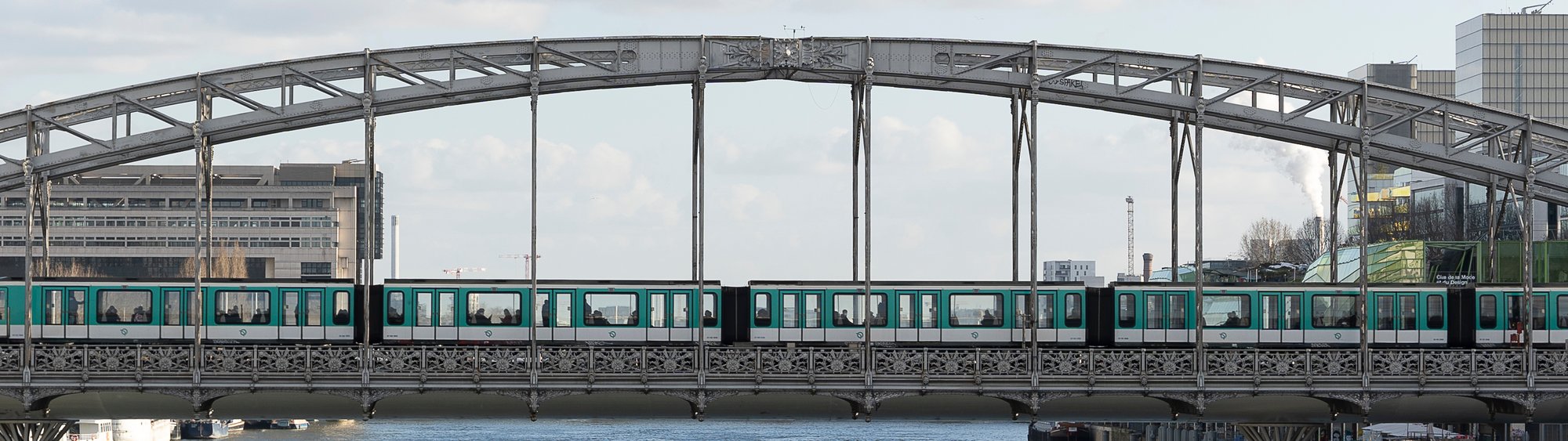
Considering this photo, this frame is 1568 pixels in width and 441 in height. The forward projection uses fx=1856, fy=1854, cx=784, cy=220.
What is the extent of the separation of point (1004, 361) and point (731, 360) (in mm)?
5769

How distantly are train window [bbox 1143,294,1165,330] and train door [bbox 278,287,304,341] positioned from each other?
20335mm

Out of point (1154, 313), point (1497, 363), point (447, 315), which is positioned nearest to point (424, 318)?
point (447, 315)

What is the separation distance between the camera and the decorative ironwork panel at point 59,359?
38.4 metres

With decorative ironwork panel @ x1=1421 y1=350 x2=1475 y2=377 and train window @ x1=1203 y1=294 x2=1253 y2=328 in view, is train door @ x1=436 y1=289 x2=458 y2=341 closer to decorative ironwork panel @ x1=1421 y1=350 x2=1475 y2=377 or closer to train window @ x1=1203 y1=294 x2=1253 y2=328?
train window @ x1=1203 y1=294 x2=1253 y2=328

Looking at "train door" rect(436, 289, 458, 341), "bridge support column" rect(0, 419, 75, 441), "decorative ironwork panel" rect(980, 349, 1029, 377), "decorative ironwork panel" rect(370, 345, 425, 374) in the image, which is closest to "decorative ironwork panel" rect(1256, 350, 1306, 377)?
"decorative ironwork panel" rect(980, 349, 1029, 377)

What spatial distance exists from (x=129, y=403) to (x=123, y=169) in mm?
153287

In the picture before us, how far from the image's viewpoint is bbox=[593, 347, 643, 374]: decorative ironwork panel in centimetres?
3888

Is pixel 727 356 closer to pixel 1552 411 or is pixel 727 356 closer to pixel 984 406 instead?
pixel 984 406

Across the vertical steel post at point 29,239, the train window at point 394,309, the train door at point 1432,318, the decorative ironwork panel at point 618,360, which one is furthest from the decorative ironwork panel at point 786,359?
the train door at point 1432,318

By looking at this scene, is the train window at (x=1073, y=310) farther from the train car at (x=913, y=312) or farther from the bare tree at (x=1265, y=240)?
the bare tree at (x=1265, y=240)

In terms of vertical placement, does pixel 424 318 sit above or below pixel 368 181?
below

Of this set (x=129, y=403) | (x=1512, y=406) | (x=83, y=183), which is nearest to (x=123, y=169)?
(x=83, y=183)

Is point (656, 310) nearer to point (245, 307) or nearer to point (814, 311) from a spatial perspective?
point (814, 311)

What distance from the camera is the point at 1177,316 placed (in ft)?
148
